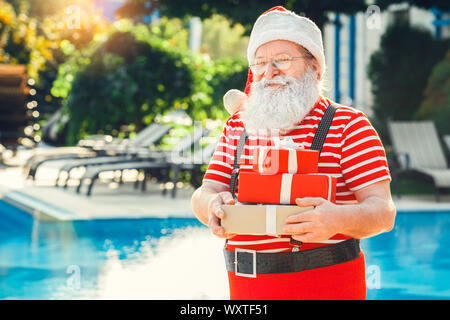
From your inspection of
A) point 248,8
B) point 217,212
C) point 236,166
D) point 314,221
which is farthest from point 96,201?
point 314,221

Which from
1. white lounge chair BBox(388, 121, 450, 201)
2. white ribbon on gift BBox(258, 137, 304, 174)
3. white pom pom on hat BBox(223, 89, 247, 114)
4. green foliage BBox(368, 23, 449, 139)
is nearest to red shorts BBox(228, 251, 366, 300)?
white ribbon on gift BBox(258, 137, 304, 174)

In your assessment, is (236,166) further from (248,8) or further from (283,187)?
(248,8)

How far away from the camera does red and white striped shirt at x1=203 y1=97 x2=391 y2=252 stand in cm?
204

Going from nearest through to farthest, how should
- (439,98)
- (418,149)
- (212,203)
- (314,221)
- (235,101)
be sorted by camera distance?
(314,221)
(212,203)
(235,101)
(418,149)
(439,98)

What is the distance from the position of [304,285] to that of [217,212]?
15.6 inches

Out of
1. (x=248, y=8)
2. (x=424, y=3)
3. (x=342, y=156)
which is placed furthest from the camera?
(x=424, y=3)

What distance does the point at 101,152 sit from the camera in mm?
14664

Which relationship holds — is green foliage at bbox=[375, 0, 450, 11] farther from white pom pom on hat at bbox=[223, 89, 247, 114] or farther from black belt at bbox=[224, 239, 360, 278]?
black belt at bbox=[224, 239, 360, 278]

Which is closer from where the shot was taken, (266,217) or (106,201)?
(266,217)

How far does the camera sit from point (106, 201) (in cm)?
1101

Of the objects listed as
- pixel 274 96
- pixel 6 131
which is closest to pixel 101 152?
pixel 6 131

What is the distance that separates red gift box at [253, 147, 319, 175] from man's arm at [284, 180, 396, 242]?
96 mm

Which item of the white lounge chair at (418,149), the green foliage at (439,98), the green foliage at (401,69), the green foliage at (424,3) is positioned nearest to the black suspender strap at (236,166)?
the white lounge chair at (418,149)

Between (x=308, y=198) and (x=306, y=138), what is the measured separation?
0.35 m
